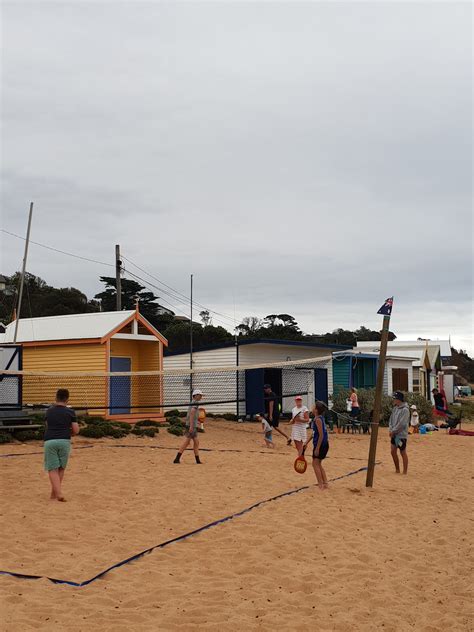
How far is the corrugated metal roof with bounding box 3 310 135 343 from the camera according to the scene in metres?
21.9

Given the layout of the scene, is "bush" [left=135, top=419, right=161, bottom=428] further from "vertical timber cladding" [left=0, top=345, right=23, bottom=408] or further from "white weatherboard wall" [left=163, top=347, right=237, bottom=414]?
"white weatherboard wall" [left=163, top=347, right=237, bottom=414]

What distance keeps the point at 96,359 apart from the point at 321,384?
372 inches

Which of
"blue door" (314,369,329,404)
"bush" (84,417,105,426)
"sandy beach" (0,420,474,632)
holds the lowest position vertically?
"sandy beach" (0,420,474,632)

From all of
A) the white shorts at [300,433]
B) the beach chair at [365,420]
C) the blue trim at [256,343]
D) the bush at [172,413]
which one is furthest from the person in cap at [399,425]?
the blue trim at [256,343]

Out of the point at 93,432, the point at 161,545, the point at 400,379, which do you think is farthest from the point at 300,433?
the point at 400,379

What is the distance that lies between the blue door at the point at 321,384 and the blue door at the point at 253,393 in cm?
262

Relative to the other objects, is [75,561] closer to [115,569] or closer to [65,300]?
[115,569]

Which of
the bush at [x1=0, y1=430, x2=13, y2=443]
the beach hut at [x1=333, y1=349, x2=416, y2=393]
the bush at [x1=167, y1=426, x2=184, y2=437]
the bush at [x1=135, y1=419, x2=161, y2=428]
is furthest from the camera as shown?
the beach hut at [x1=333, y1=349, x2=416, y2=393]

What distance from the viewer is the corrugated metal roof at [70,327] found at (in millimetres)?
21945

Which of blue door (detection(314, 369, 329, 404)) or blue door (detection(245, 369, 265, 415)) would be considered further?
blue door (detection(314, 369, 329, 404))

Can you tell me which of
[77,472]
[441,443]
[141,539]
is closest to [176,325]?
[441,443]

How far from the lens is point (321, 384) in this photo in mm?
27031

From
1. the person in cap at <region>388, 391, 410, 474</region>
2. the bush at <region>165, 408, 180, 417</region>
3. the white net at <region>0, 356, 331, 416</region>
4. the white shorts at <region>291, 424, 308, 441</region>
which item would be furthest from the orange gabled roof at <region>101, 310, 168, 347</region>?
the person in cap at <region>388, 391, 410, 474</region>

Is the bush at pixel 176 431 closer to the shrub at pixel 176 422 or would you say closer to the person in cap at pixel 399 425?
the shrub at pixel 176 422
